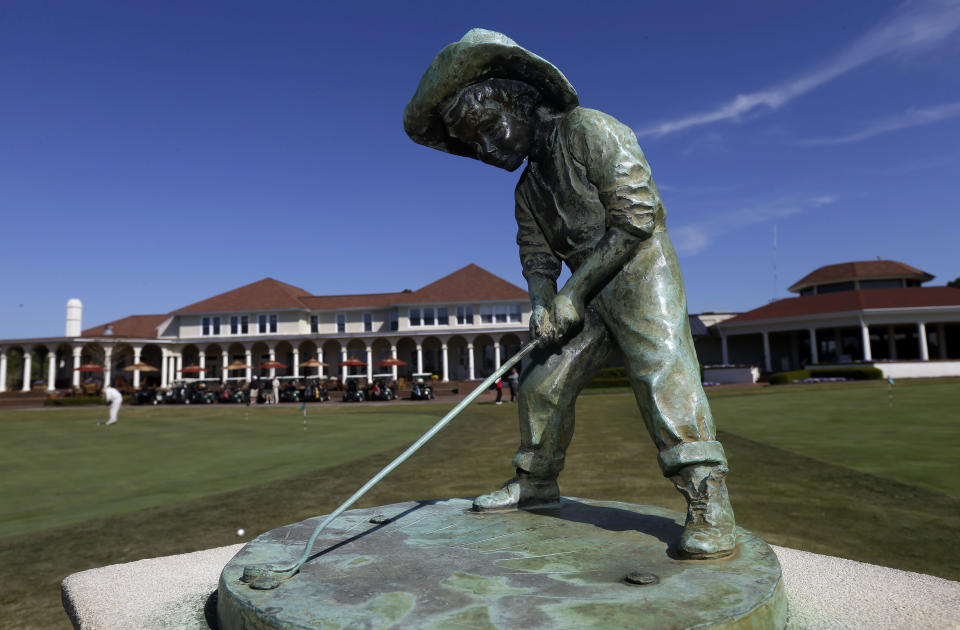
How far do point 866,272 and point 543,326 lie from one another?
51.9 metres

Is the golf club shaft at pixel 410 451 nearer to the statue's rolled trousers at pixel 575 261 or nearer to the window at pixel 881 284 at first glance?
the statue's rolled trousers at pixel 575 261

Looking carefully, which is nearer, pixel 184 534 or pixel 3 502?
pixel 184 534

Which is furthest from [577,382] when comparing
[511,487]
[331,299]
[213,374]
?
[213,374]

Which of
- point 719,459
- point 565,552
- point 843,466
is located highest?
point 719,459

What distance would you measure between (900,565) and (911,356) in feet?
Answer: 157

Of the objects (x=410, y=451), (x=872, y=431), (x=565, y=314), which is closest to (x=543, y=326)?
(x=565, y=314)

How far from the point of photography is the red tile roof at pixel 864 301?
118ft

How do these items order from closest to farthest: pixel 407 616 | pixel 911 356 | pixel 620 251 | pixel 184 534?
pixel 407 616 → pixel 620 251 → pixel 184 534 → pixel 911 356

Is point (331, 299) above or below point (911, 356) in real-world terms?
above

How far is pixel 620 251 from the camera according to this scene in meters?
2.42

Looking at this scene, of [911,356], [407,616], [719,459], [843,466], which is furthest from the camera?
[911,356]

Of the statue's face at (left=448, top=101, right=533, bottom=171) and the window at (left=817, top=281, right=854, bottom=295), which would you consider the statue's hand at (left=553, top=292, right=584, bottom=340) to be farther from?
the window at (left=817, top=281, right=854, bottom=295)

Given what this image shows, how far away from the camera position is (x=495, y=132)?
→ 8.96 ft

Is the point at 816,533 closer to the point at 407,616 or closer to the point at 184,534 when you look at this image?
the point at 407,616
